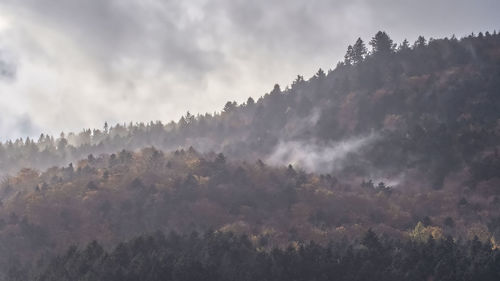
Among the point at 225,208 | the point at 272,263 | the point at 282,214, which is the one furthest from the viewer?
the point at 225,208

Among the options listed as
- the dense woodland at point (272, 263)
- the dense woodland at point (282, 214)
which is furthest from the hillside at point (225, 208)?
the dense woodland at point (272, 263)

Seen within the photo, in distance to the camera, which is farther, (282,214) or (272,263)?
(282,214)

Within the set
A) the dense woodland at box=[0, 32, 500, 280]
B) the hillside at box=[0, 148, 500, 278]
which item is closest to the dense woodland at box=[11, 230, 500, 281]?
the dense woodland at box=[0, 32, 500, 280]

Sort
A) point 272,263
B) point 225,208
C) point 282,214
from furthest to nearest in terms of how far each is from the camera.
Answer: point 225,208
point 282,214
point 272,263

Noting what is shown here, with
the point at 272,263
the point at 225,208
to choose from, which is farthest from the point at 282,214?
the point at 272,263

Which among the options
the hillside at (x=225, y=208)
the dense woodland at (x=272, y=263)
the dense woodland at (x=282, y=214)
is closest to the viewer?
the dense woodland at (x=272, y=263)

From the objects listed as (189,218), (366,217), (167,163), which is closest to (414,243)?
(366,217)

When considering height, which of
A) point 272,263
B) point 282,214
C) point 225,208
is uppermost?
point 225,208

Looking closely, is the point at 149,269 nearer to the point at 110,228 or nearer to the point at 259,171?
the point at 110,228

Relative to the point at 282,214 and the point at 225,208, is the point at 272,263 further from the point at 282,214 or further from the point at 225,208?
the point at 225,208

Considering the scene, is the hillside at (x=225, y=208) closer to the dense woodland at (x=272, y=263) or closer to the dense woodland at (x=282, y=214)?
the dense woodland at (x=282, y=214)

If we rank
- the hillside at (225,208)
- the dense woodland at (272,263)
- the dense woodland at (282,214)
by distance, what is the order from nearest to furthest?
1. the dense woodland at (272,263)
2. the dense woodland at (282,214)
3. the hillside at (225,208)

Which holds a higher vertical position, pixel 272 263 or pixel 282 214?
pixel 282 214

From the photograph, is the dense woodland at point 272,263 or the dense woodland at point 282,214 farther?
the dense woodland at point 282,214
